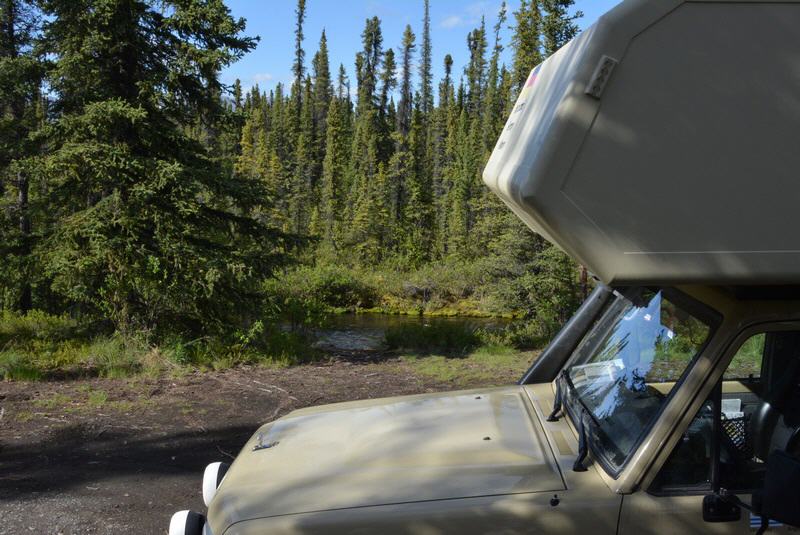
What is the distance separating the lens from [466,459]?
2756 millimetres

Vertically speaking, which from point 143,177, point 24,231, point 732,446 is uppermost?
point 143,177

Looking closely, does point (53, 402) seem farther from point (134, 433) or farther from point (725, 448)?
point (725, 448)

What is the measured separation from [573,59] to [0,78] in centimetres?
1220

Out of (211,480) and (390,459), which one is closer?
(390,459)

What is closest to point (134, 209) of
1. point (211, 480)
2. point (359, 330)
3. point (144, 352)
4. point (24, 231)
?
point (144, 352)

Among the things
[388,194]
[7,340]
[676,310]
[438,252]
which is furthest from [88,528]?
[388,194]

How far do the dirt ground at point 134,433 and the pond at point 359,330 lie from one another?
4.31m

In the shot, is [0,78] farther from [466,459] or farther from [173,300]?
[466,459]

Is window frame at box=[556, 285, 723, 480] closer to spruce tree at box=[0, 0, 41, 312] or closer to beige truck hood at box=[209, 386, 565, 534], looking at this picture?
beige truck hood at box=[209, 386, 565, 534]

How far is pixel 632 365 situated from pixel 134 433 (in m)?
5.53

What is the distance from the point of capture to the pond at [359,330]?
1606 centimetres

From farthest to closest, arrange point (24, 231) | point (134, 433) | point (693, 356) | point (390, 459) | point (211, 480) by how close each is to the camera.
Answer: point (24, 231)
point (134, 433)
point (211, 480)
point (390, 459)
point (693, 356)

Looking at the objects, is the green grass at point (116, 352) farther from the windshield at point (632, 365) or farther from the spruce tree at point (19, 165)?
the windshield at point (632, 365)

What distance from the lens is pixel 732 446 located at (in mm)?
2666
